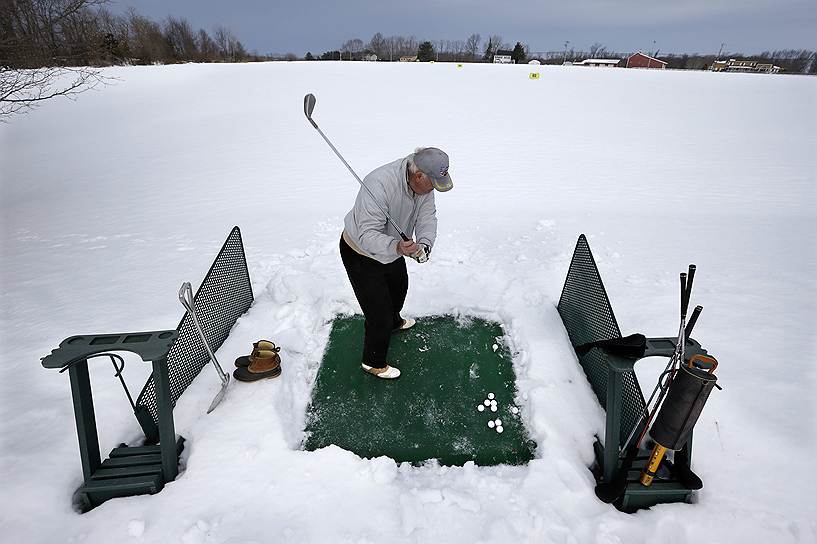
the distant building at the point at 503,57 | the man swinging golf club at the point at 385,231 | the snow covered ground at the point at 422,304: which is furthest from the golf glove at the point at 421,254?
the distant building at the point at 503,57

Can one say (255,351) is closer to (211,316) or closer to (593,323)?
(211,316)

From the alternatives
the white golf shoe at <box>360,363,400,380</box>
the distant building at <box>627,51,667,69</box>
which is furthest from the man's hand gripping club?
the distant building at <box>627,51,667,69</box>

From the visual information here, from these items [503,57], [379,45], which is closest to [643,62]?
[503,57]

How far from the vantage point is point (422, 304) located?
13.0 feet

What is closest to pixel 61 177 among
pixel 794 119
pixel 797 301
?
pixel 797 301

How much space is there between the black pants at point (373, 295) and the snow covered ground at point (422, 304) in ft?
1.75

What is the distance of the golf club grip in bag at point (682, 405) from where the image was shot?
1.81 meters

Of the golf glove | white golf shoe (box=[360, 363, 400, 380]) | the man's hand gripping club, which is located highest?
the man's hand gripping club

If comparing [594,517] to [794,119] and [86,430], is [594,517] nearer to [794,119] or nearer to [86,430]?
[86,430]

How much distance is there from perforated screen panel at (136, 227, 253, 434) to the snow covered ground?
147 millimetres

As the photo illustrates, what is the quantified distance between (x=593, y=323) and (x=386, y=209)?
5.22ft

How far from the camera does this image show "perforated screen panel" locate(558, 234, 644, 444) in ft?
7.98

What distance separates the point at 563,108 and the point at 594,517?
54.8 feet

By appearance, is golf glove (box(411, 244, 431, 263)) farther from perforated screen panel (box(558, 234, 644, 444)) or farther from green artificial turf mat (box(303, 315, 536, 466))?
perforated screen panel (box(558, 234, 644, 444))
